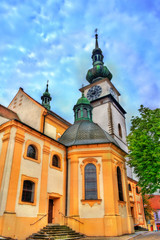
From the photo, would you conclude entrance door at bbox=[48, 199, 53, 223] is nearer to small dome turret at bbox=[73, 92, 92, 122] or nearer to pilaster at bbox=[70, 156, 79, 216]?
pilaster at bbox=[70, 156, 79, 216]

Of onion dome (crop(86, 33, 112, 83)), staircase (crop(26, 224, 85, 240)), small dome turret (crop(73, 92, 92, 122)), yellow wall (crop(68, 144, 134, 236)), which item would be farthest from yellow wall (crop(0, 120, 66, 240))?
onion dome (crop(86, 33, 112, 83))

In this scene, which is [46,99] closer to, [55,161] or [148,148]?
[55,161]

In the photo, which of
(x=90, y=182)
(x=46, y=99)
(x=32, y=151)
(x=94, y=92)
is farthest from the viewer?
(x=46, y=99)

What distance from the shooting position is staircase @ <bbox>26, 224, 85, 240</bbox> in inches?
438

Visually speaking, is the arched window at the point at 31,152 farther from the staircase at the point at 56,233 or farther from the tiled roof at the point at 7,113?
the tiled roof at the point at 7,113

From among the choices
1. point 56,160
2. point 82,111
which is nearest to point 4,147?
point 56,160

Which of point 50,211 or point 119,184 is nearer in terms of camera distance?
point 50,211

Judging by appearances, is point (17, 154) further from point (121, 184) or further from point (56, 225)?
point (121, 184)

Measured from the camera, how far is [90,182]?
589 inches

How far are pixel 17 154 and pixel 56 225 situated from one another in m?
5.46

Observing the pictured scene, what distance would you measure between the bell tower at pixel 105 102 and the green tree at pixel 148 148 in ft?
41.3

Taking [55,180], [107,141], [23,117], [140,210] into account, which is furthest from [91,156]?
[140,210]

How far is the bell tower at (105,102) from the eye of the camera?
3060 centimetres

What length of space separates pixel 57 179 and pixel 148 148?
6.91 metres
